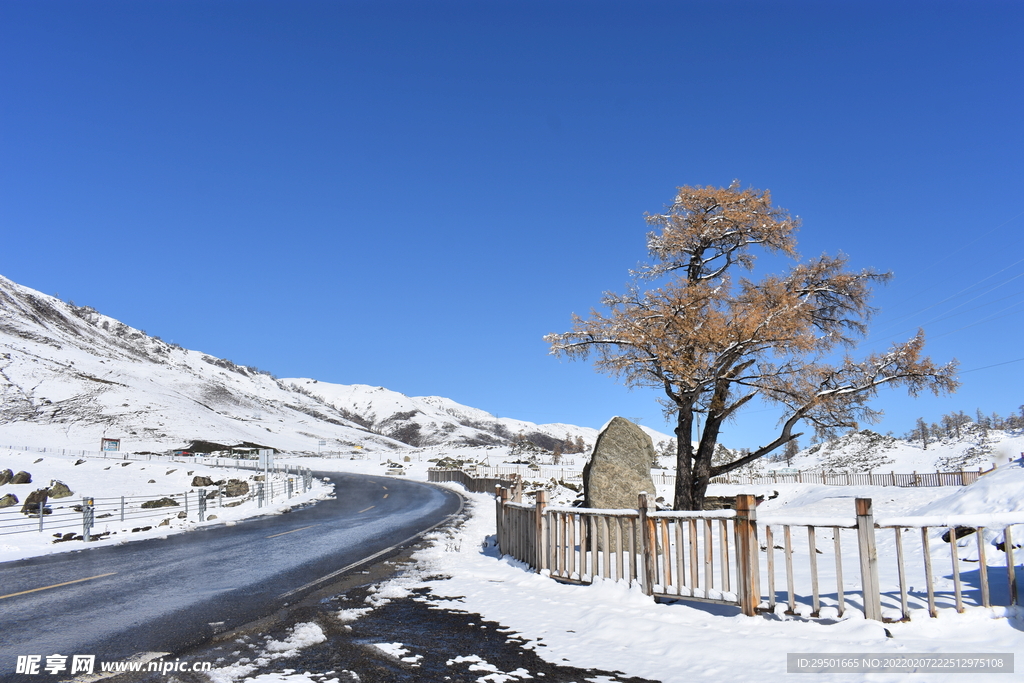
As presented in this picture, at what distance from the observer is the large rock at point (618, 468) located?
13617mm

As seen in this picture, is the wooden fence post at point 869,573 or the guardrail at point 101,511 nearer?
the wooden fence post at point 869,573

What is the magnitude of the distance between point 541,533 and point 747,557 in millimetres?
4116

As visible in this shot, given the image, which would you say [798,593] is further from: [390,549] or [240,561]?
[240,561]

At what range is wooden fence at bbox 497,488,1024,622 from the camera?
6.39m

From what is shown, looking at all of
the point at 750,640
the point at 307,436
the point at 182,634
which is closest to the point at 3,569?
the point at 182,634

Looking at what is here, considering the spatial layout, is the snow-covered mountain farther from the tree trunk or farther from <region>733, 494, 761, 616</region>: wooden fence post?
<region>733, 494, 761, 616</region>: wooden fence post

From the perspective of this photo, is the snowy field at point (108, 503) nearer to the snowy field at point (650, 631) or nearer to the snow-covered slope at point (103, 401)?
the snowy field at point (650, 631)

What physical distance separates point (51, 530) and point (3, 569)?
31.7 ft

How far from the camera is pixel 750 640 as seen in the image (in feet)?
20.9

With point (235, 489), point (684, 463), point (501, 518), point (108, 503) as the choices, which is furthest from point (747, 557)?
point (108, 503)

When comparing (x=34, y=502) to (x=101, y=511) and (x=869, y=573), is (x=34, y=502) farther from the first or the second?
(x=869, y=573)

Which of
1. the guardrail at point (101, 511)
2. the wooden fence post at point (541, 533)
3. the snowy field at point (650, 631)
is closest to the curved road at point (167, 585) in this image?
the snowy field at point (650, 631)

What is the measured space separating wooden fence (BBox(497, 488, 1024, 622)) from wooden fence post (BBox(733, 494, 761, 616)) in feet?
0.04

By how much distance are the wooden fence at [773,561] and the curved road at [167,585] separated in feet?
13.5
